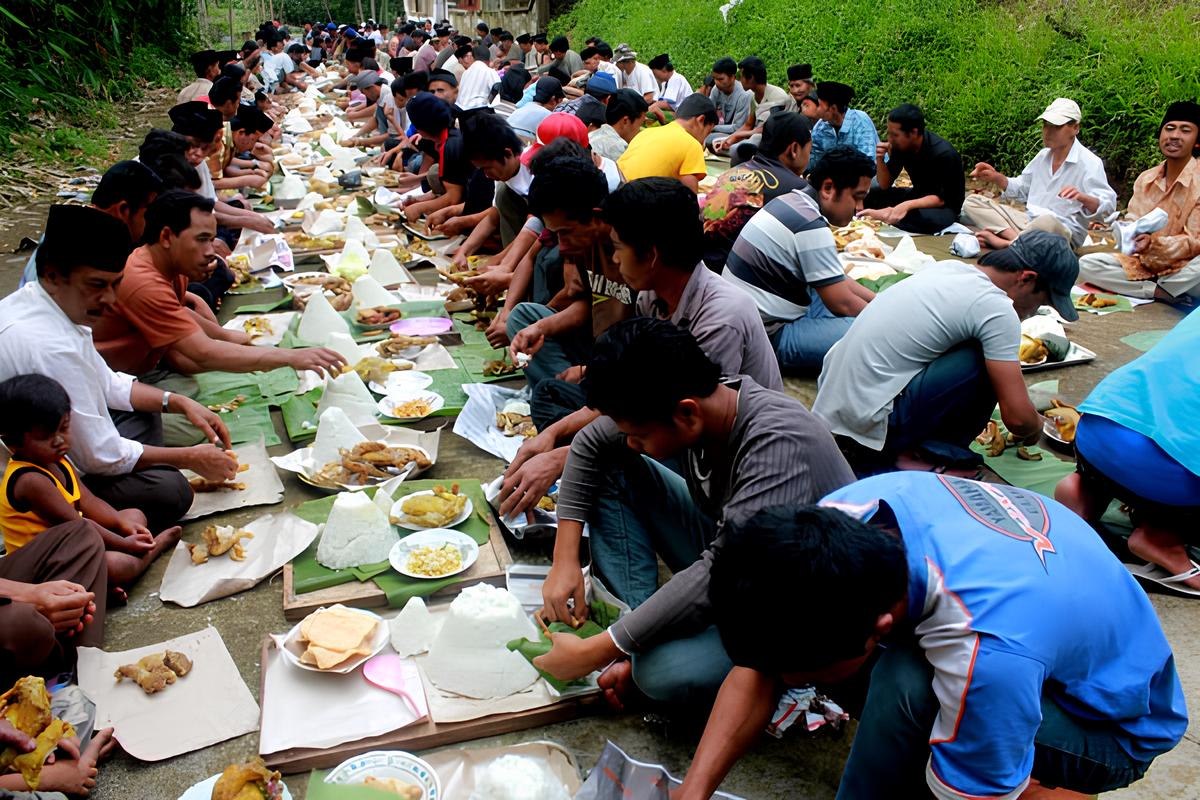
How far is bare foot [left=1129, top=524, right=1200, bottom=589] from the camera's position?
10.3 feet

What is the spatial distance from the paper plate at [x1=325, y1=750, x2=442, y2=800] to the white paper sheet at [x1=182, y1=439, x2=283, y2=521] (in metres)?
1.70

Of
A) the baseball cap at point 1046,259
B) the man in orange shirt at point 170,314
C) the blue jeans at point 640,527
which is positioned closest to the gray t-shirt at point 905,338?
the baseball cap at point 1046,259

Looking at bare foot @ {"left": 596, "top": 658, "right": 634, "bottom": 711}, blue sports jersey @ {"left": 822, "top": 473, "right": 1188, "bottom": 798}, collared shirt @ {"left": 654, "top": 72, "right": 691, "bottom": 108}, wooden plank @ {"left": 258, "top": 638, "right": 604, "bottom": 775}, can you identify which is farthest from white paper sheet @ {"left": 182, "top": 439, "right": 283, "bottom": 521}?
collared shirt @ {"left": 654, "top": 72, "right": 691, "bottom": 108}

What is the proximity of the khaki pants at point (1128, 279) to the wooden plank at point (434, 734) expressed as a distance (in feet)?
18.2

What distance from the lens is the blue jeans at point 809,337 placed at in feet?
15.3

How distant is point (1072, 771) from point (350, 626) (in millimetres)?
2118

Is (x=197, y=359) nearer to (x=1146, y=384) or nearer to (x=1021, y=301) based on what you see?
(x=1021, y=301)

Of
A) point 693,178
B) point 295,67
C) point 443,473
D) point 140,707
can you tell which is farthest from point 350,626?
point 295,67

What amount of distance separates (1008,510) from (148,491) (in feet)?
10.3

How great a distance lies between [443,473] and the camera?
405 cm

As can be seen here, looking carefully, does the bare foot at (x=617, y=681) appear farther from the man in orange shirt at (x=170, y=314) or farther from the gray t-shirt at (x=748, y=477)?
the man in orange shirt at (x=170, y=314)

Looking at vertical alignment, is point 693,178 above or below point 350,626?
above

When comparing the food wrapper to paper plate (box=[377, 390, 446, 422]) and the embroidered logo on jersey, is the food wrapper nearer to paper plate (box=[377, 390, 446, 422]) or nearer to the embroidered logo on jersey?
the embroidered logo on jersey

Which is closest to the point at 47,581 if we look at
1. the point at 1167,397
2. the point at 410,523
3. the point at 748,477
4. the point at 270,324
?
the point at 410,523
